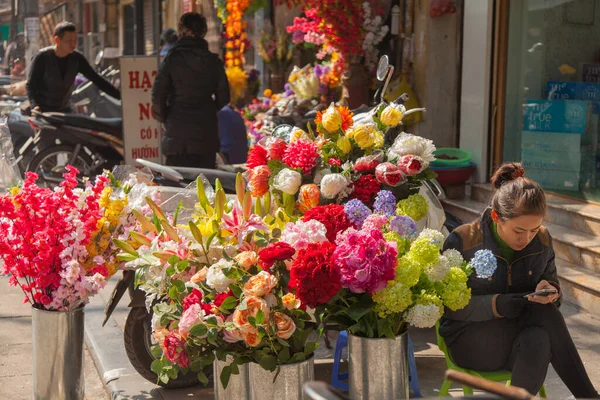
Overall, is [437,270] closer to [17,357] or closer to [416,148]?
[416,148]

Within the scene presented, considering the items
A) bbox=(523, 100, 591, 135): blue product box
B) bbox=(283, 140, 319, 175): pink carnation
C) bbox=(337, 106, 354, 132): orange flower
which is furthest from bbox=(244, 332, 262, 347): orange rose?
bbox=(523, 100, 591, 135): blue product box

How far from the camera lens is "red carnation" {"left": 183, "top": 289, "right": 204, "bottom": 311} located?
328 cm

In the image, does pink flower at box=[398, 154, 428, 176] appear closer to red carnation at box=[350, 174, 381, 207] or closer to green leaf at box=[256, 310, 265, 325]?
red carnation at box=[350, 174, 381, 207]

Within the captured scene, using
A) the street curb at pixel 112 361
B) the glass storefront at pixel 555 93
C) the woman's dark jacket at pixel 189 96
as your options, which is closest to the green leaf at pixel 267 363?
the street curb at pixel 112 361

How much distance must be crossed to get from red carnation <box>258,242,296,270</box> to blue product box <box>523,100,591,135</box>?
4713mm

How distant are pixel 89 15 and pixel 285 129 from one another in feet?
56.0

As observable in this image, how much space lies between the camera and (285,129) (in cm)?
423

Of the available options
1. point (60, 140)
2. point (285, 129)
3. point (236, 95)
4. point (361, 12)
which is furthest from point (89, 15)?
point (285, 129)

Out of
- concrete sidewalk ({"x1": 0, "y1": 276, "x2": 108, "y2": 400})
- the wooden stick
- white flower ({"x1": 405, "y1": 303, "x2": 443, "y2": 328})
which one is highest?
the wooden stick

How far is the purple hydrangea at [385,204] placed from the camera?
356 cm

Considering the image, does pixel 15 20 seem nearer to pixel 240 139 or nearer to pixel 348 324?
pixel 240 139

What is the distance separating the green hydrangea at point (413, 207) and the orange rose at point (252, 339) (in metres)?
0.83

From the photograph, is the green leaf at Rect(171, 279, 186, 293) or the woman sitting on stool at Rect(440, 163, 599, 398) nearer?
the green leaf at Rect(171, 279, 186, 293)

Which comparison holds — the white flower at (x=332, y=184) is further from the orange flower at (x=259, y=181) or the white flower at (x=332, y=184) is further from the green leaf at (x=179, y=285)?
the green leaf at (x=179, y=285)
